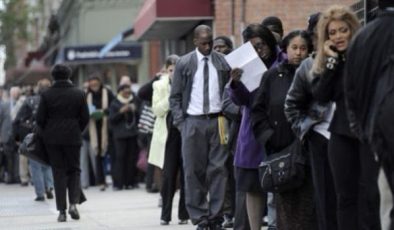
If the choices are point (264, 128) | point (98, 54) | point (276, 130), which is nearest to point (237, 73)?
point (264, 128)

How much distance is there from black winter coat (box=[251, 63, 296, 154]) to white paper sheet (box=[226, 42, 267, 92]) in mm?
569

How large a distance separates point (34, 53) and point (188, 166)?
44360 millimetres

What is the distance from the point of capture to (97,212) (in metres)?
15.8

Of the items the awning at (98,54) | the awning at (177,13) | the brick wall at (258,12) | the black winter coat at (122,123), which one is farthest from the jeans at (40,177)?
the awning at (98,54)

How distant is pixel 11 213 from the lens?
1636cm

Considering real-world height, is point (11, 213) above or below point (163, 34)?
below

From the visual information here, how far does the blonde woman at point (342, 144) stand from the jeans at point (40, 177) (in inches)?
408

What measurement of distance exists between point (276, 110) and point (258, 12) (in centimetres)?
804

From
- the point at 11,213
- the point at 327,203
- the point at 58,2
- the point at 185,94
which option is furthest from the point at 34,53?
the point at 327,203

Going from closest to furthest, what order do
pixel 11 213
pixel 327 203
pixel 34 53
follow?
pixel 327 203
pixel 11 213
pixel 34 53

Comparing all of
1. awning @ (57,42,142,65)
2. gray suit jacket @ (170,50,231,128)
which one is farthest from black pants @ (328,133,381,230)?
awning @ (57,42,142,65)

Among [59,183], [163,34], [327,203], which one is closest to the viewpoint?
[327,203]

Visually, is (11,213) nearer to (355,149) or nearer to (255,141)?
(255,141)

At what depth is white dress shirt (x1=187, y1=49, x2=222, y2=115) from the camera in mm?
11891
